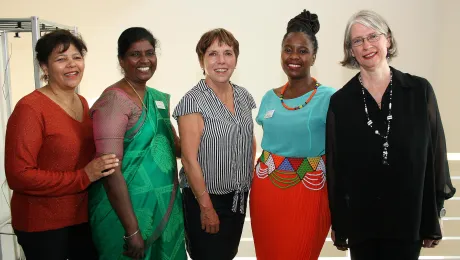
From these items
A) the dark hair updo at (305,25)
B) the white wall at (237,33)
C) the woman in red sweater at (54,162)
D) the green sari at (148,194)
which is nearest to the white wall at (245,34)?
the white wall at (237,33)

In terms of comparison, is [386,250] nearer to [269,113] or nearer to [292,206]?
[292,206]

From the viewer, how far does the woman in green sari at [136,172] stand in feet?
5.47

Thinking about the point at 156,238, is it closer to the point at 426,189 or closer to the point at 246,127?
the point at 246,127

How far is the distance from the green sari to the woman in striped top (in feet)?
0.29

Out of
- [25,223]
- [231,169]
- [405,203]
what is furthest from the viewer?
[231,169]

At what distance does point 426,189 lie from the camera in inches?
64.4

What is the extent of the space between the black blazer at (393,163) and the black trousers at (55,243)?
124 cm

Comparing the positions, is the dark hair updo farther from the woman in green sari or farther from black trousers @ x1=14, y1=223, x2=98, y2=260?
black trousers @ x1=14, y1=223, x2=98, y2=260

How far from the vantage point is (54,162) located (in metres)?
1.72

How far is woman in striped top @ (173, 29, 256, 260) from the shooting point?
1840 mm

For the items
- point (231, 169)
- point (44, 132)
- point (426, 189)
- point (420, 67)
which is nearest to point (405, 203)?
point (426, 189)

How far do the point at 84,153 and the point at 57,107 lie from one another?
24cm

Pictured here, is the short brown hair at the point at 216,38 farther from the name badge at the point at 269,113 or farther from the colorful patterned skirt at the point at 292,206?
the colorful patterned skirt at the point at 292,206

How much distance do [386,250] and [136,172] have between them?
3.72 feet
